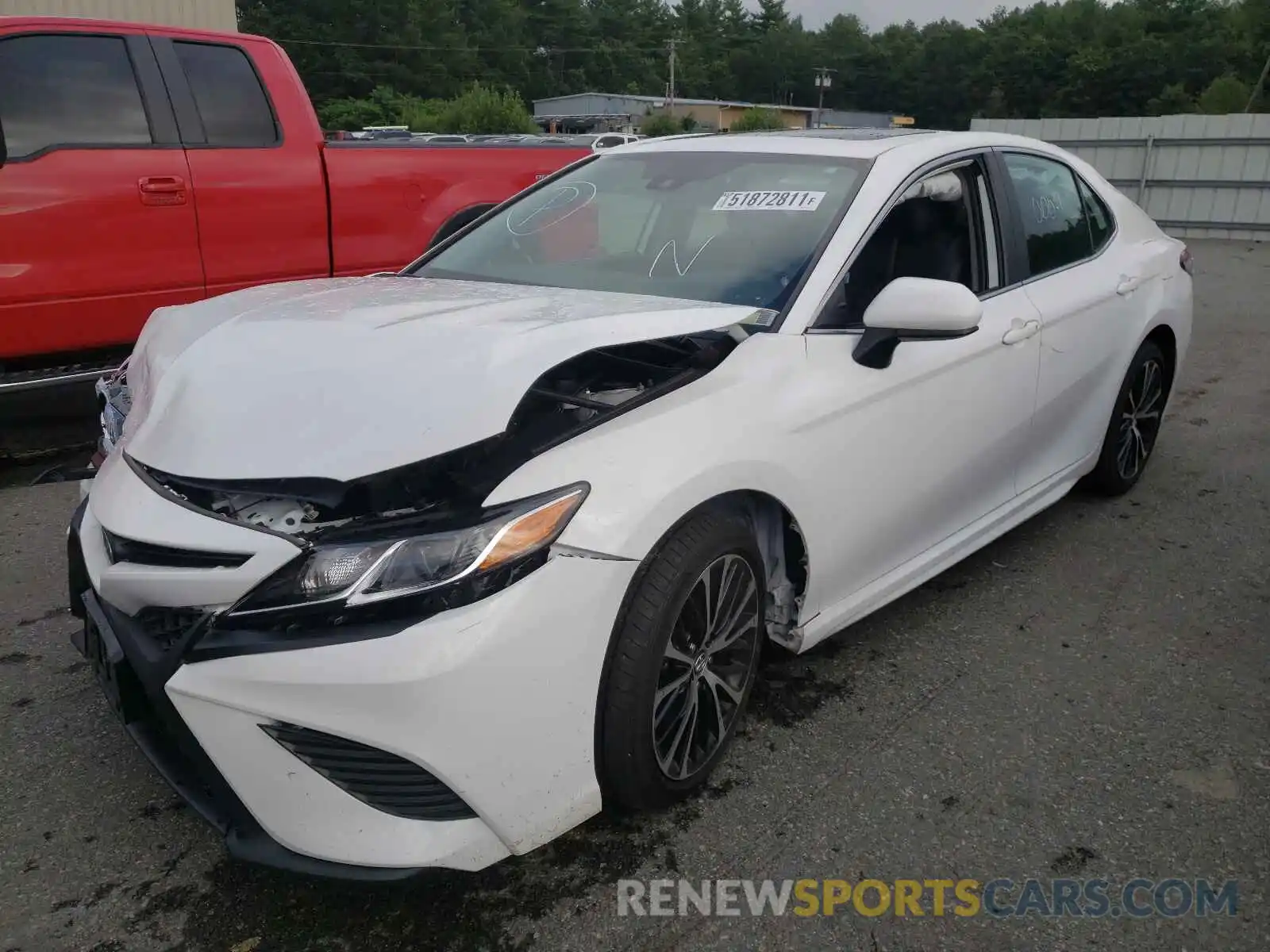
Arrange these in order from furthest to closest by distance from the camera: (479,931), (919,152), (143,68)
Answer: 1. (143,68)
2. (919,152)
3. (479,931)

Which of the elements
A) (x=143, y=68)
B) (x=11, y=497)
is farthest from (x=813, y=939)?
(x=143, y=68)

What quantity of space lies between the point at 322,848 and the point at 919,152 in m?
2.57

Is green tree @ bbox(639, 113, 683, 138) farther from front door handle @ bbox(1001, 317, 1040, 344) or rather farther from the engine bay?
the engine bay

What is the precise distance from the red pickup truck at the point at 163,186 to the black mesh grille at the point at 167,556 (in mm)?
2678

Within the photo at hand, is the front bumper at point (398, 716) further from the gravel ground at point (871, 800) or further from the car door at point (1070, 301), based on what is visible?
the car door at point (1070, 301)

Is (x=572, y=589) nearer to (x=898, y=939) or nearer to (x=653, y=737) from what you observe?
(x=653, y=737)

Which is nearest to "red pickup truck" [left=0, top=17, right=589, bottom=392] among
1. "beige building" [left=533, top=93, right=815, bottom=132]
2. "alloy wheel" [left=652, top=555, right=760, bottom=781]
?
"alloy wheel" [left=652, top=555, right=760, bottom=781]

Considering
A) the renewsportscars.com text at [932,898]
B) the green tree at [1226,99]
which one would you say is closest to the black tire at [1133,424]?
the renewsportscars.com text at [932,898]

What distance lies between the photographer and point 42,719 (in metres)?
2.74

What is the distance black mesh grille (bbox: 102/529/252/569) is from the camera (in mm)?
1923

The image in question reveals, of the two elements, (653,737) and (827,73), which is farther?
(827,73)

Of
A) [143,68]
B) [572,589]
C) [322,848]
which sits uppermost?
[143,68]

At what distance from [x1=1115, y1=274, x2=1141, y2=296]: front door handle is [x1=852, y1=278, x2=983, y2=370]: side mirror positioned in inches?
65.5

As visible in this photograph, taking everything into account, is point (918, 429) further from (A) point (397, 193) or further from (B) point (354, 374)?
(A) point (397, 193)
